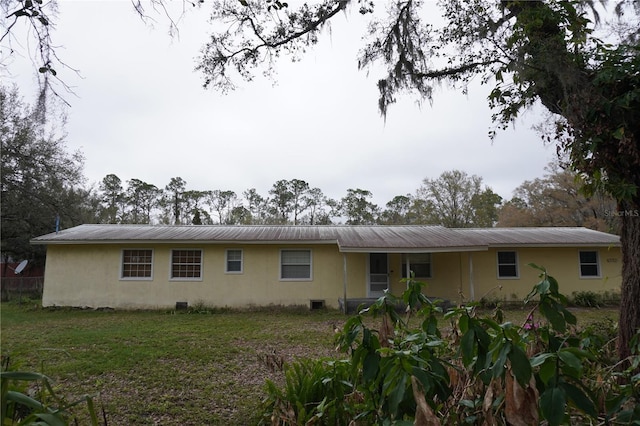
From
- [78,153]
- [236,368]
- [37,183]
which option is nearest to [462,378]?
[236,368]

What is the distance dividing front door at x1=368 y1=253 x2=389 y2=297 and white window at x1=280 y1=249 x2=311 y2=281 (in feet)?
7.70

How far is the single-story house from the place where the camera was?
42.0 feet

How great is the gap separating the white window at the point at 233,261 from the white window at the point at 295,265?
156 cm

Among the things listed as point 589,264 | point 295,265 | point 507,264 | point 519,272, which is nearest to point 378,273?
point 295,265

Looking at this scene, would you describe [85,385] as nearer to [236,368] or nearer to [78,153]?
[236,368]

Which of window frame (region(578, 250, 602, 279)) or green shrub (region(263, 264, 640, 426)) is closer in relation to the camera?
green shrub (region(263, 264, 640, 426))

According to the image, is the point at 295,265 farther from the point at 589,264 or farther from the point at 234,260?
the point at 589,264

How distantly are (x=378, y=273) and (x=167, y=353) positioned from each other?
8.28 meters

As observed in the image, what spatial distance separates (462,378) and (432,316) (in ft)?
1.22

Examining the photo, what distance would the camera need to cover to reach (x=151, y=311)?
12406 millimetres

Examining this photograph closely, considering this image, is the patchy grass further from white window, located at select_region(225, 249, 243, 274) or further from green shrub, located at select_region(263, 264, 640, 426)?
white window, located at select_region(225, 249, 243, 274)

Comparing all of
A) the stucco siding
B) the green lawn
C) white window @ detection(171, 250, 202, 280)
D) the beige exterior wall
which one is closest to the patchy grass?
the green lawn

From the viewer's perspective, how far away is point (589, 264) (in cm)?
1391

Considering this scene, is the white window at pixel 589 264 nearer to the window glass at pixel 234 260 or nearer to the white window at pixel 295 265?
the white window at pixel 295 265
